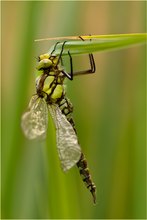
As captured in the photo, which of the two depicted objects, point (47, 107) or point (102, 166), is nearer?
point (47, 107)

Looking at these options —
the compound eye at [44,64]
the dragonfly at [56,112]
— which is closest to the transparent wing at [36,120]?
the dragonfly at [56,112]

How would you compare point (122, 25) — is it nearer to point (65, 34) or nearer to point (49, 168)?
point (65, 34)

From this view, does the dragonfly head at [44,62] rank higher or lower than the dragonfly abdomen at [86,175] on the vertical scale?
higher

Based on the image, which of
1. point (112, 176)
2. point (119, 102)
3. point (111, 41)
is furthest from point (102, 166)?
point (111, 41)

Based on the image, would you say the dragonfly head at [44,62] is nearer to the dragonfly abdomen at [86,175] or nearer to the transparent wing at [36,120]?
the transparent wing at [36,120]

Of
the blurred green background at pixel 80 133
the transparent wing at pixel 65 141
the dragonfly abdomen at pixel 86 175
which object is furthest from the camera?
the blurred green background at pixel 80 133

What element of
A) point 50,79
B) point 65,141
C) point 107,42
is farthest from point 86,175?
point 107,42
